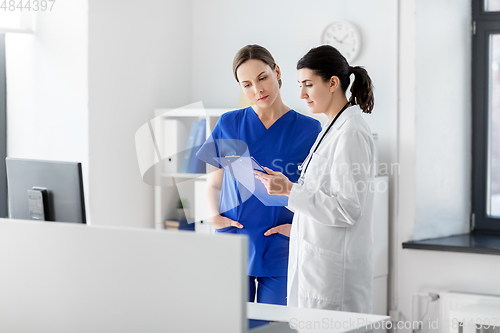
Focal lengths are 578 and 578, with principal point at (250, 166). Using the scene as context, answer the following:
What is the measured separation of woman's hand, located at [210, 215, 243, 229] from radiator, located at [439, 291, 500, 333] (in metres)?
1.42

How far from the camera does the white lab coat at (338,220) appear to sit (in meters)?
1.62

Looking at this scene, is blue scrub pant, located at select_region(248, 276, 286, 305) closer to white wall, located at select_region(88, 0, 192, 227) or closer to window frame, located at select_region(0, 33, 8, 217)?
white wall, located at select_region(88, 0, 192, 227)

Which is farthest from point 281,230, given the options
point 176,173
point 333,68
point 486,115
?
point 486,115

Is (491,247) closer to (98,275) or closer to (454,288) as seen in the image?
(454,288)

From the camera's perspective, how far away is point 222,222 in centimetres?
200

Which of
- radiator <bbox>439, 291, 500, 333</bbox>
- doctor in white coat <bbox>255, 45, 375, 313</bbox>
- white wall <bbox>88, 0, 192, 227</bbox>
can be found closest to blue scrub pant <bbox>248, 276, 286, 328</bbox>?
doctor in white coat <bbox>255, 45, 375, 313</bbox>

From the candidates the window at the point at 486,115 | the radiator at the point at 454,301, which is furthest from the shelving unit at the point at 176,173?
the window at the point at 486,115

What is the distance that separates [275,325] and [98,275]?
1.23 ft

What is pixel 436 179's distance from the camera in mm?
3139

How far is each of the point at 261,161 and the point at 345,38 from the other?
57.4 inches

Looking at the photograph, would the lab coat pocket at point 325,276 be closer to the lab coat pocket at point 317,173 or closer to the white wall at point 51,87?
the lab coat pocket at point 317,173

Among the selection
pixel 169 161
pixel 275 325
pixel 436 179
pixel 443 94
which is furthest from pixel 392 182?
pixel 275 325

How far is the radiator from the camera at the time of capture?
9.23ft

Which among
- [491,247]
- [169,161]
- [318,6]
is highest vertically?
[318,6]
